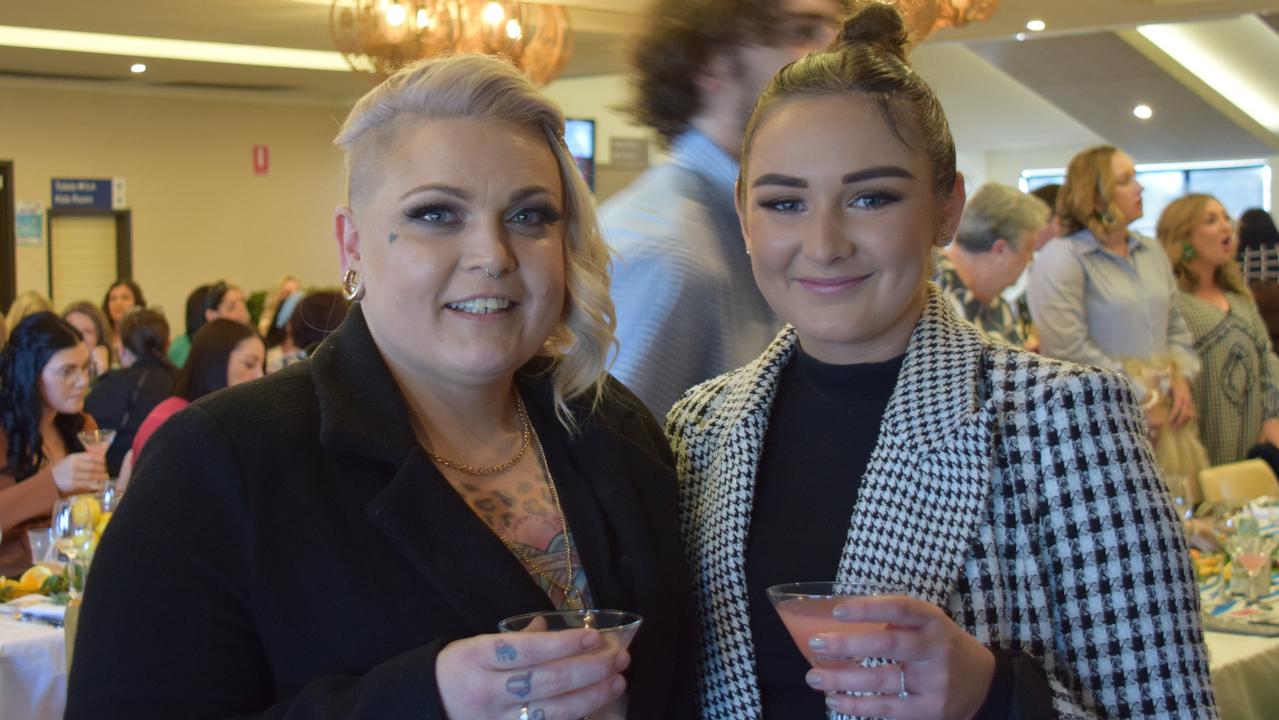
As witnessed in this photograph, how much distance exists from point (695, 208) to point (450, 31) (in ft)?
16.0

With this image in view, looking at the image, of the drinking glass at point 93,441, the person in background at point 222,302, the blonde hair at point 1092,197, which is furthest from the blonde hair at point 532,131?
the person in background at point 222,302

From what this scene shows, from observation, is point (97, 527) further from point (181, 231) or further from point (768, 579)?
point (181, 231)

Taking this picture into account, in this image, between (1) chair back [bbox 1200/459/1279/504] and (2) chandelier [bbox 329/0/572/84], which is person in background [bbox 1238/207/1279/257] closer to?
(1) chair back [bbox 1200/459/1279/504]

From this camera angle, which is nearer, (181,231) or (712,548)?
(712,548)

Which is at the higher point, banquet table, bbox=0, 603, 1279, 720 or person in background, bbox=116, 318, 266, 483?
person in background, bbox=116, 318, 266, 483

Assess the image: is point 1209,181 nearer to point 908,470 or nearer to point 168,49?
point 168,49

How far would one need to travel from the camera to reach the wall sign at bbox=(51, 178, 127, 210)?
14031 mm

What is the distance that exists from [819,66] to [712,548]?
68 centimetres

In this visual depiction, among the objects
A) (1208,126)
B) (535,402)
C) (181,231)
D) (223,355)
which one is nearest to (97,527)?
(223,355)

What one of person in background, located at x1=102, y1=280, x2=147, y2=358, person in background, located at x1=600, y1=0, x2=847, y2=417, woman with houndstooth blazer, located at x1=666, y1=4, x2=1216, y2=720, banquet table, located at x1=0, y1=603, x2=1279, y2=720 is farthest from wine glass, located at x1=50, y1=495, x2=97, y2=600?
person in background, located at x1=102, y1=280, x2=147, y2=358

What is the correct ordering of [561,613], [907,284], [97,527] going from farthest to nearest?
[97,527] → [907,284] → [561,613]

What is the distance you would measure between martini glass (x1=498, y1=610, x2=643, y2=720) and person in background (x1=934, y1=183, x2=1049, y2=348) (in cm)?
456

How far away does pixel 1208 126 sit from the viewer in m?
16.3

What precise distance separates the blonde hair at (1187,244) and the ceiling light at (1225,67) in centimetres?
785
